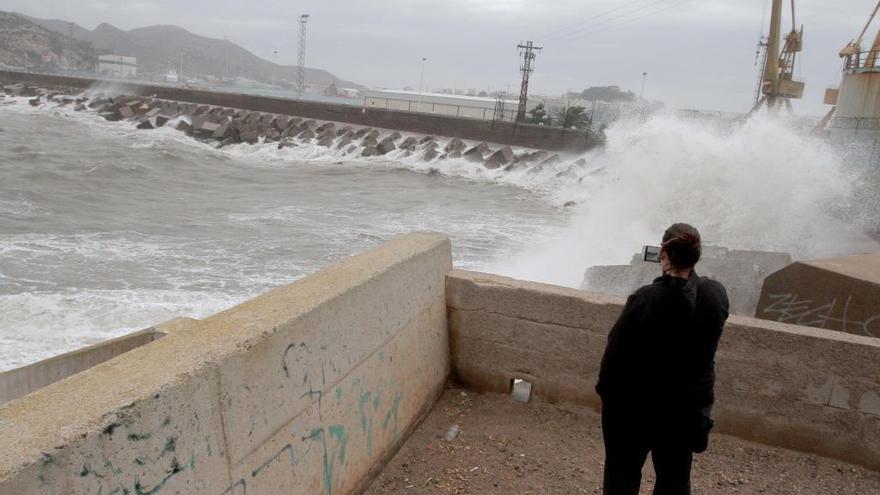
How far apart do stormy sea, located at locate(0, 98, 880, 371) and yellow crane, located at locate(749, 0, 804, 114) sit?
16797 millimetres

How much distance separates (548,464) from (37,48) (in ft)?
603

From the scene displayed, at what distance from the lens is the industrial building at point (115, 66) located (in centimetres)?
14900

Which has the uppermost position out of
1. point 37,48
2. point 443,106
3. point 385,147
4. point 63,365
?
point 37,48

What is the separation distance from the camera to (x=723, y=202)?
1304 cm

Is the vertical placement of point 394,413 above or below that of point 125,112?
below

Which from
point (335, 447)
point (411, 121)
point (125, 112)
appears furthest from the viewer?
point (125, 112)

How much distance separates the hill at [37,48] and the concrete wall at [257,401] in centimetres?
16415

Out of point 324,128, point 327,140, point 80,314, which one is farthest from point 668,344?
point 324,128

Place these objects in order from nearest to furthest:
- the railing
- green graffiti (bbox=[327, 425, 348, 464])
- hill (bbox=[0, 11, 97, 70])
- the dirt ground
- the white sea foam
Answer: green graffiti (bbox=[327, 425, 348, 464]) → the dirt ground → the white sea foam → the railing → hill (bbox=[0, 11, 97, 70])

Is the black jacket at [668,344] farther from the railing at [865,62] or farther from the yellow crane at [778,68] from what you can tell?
the yellow crane at [778,68]

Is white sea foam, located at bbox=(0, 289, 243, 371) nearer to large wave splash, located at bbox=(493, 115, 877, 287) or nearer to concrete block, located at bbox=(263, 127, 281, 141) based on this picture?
large wave splash, located at bbox=(493, 115, 877, 287)

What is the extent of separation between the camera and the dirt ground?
3576mm

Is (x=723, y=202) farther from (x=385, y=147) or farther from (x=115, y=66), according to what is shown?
(x=115, y=66)

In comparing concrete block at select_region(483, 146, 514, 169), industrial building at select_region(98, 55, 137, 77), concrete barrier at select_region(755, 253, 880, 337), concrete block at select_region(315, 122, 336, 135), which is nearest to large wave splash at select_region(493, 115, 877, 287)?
concrete barrier at select_region(755, 253, 880, 337)
